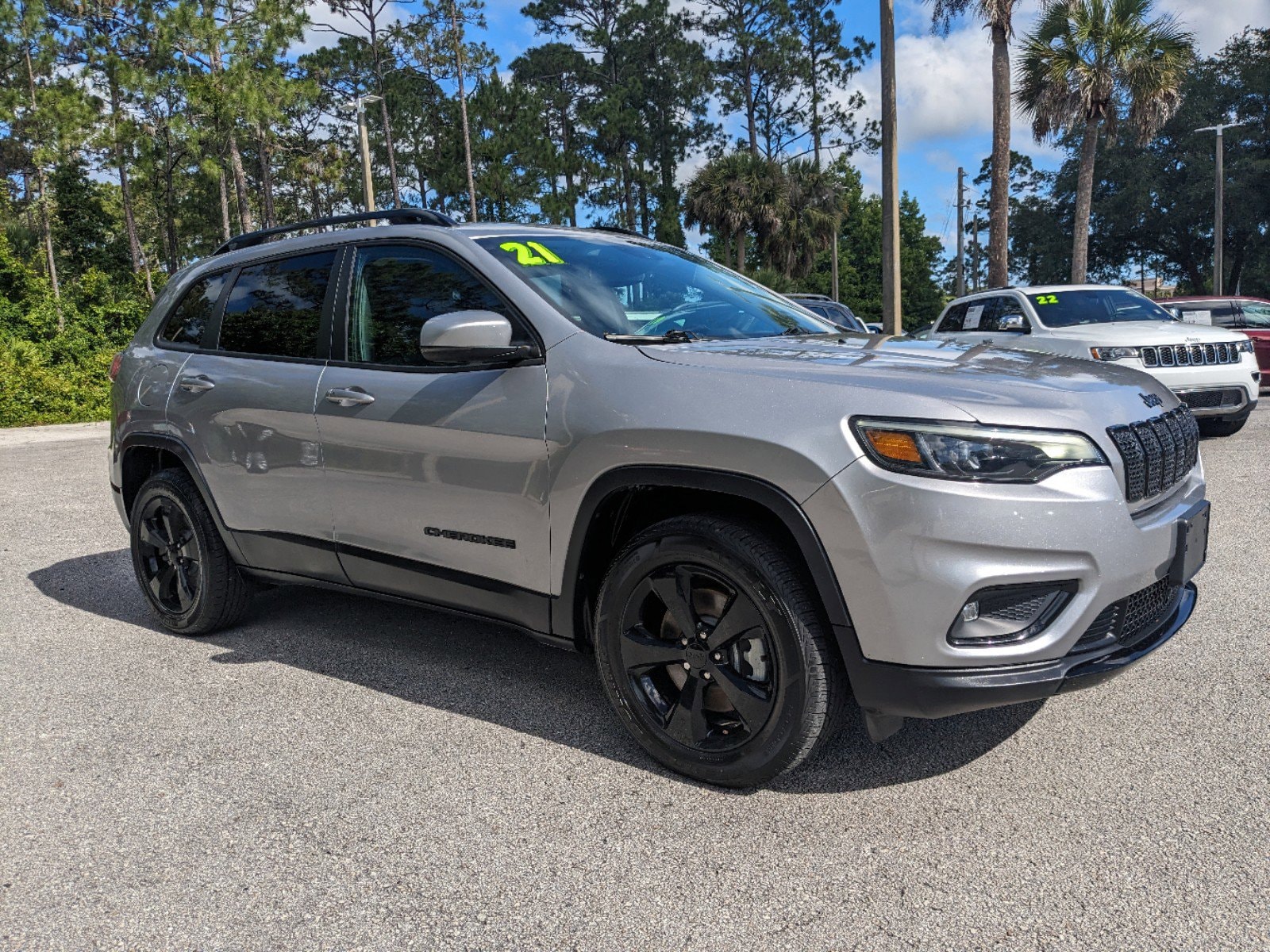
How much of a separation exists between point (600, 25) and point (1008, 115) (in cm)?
3506

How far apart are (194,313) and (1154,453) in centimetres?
400

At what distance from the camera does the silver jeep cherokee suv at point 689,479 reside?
2482mm

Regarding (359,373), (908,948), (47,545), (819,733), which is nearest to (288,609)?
(359,373)

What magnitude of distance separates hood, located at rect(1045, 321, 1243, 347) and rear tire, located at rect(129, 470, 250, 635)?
7.62 m

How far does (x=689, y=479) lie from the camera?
279 centimetres

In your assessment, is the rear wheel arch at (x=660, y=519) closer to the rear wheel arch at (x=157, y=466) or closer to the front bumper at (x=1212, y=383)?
the rear wheel arch at (x=157, y=466)

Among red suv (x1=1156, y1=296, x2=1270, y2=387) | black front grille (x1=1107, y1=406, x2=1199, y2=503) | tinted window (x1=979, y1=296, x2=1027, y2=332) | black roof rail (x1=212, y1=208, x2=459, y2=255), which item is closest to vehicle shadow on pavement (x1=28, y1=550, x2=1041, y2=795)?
black front grille (x1=1107, y1=406, x2=1199, y2=503)

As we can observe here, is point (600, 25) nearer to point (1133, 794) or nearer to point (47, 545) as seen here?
point (47, 545)

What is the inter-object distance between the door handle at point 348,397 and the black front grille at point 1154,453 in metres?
2.44

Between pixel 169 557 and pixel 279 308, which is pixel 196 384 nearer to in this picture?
pixel 279 308

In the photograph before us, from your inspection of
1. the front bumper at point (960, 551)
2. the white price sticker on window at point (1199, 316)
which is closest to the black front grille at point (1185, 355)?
the white price sticker on window at point (1199, 316)

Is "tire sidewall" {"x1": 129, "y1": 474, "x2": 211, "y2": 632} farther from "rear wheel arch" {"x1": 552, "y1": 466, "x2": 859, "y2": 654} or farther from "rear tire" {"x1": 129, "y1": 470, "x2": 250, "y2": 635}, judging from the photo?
"rear wheel arch" {"x1": 552, "y1": 466, "x2": 859, "y2": 654}

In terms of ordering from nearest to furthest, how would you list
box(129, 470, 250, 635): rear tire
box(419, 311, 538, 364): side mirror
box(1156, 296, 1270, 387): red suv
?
box(419, 311, 538, 364): side mirror < box(129, 470, 250, 635): rear tire < box(1156, 296, 1270, 387): red suv

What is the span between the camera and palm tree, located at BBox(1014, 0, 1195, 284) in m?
21.3
